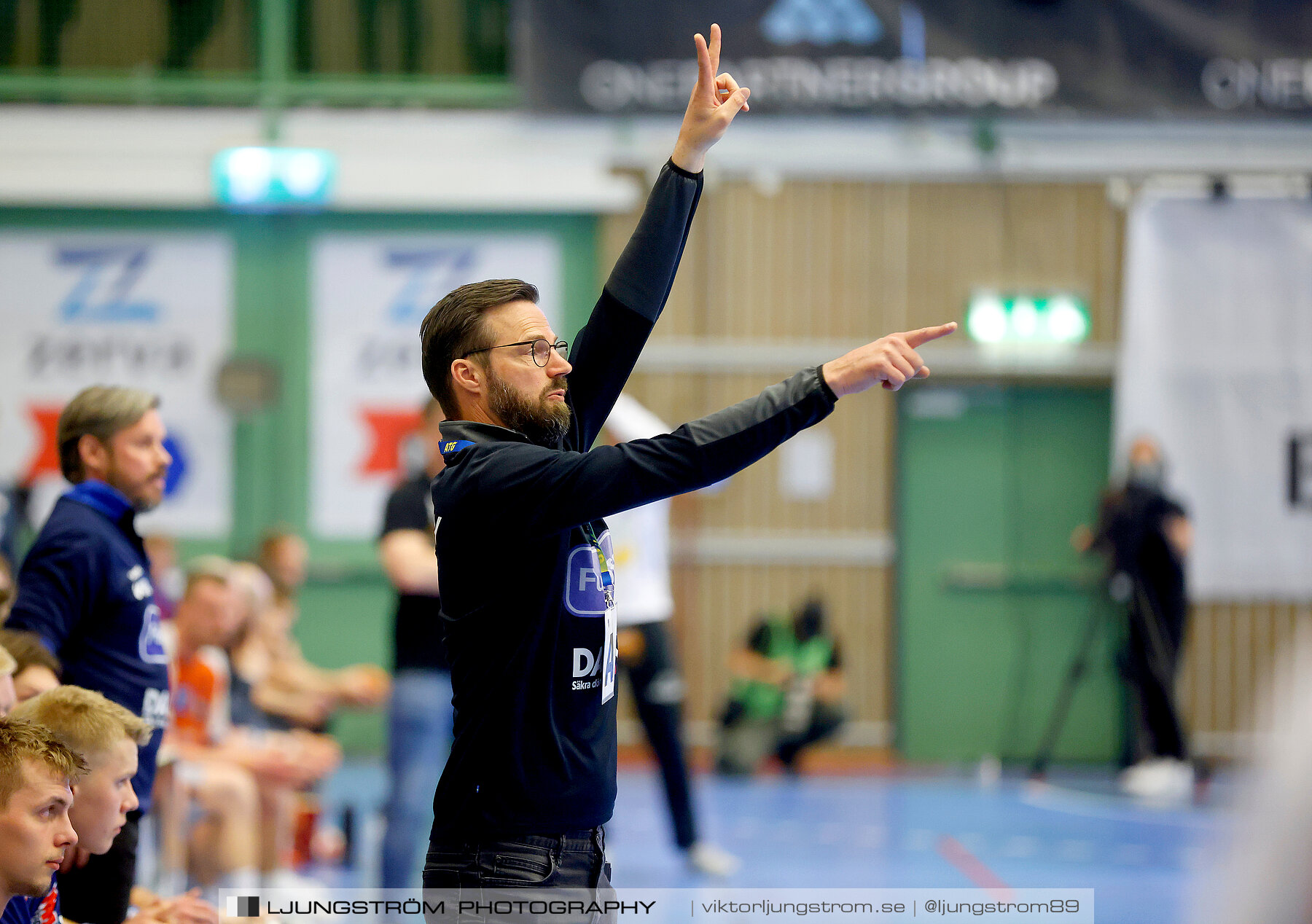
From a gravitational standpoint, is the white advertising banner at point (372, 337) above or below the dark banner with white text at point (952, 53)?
below

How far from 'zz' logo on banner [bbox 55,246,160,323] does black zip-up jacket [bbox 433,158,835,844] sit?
8547mm

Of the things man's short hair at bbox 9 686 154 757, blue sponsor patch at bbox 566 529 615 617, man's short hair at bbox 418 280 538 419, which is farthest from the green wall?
blue sponsor patch at bbox 566 529 615 617

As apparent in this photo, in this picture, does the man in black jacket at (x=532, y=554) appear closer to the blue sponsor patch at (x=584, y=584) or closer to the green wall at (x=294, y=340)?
the blue sponsor patch at (x=584, y=584)

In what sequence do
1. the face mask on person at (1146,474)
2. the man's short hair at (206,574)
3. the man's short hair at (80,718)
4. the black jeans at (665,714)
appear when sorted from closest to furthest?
the man's short hair at (80,718), the man's short hair at (206,574), the black jeans at (665,714), the face mask on person at (1146,474)

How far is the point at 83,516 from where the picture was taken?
3115 mm

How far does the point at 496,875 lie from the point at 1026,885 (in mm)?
4129

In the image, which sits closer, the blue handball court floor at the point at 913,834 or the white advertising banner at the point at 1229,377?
the blue handball court floor at the point at 913,834

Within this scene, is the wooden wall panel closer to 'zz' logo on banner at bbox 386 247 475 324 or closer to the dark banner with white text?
the dark banner with white text

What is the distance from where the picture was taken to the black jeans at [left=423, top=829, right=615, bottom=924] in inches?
78.7

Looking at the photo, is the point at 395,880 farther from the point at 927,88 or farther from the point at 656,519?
the point at 927,88

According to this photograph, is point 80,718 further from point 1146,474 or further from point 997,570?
point 997,570

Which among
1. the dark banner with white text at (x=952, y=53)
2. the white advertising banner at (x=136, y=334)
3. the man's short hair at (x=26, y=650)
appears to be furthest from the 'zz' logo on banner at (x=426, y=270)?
the man's short hair at (x=26, y=650)

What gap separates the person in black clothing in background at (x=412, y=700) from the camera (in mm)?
4379

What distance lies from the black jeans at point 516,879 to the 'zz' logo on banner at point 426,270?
8.12 meters
